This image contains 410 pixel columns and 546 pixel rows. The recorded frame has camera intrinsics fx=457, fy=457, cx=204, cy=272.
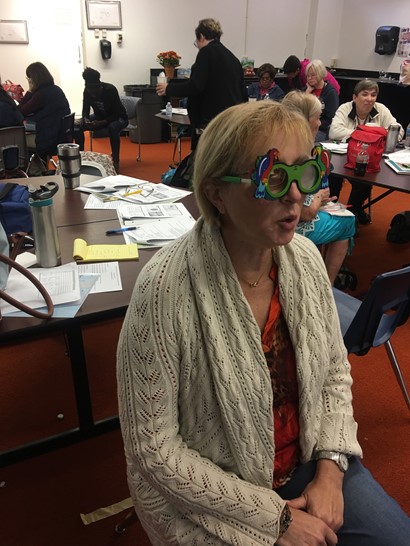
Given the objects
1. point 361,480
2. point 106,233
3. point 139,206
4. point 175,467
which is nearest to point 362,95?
point 139,206

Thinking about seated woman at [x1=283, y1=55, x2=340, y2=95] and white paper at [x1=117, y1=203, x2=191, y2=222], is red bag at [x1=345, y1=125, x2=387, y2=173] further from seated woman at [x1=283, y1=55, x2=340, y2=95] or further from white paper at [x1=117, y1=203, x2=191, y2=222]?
seated woman at [x1=283, y1=55, x2=340, y2=95]

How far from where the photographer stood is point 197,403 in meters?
1.00

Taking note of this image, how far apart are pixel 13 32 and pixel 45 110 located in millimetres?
4094

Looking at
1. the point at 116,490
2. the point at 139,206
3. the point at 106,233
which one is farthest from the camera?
the point at 139,206

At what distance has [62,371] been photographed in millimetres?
2336

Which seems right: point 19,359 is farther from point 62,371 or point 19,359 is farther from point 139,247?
point 139,247

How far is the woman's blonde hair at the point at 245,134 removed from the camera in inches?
36.0

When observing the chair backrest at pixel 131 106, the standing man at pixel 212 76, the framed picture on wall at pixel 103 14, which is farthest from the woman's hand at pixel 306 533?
the framed picture on wall at pixel 103 14

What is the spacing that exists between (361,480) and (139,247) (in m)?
1.06

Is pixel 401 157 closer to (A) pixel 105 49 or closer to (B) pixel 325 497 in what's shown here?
(B) pixel 325 497

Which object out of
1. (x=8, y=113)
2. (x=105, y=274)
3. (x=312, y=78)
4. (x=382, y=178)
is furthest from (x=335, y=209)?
(x=8, y=113)

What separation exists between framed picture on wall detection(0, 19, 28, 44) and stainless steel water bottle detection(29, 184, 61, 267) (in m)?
7.69

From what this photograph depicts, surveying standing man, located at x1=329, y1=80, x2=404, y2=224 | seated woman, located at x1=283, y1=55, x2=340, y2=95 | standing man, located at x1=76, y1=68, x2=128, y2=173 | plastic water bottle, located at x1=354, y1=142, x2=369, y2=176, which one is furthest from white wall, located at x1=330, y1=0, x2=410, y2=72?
plastic water bottle, located at x1=354, y1=142, x2=369, y2=176

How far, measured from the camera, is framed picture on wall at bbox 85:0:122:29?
299 inches
